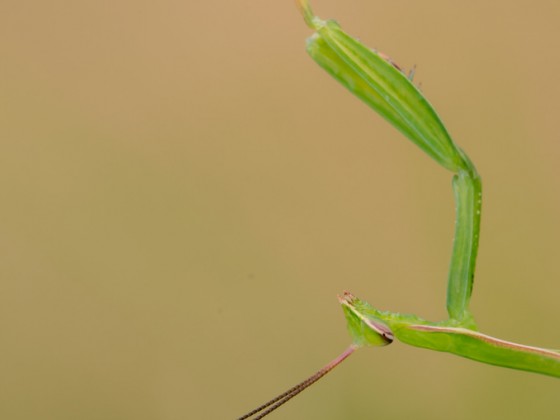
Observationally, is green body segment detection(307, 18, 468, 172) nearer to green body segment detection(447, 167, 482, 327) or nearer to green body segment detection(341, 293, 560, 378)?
green body segment detection(447, 167, 482, 327)

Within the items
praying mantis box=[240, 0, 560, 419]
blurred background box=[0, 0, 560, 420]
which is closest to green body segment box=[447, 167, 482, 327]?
praying mantis box=[240, 0, 560, 419]

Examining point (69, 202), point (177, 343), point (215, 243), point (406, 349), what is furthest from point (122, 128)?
point (406, 349)

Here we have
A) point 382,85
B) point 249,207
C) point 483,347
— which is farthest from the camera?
point 249,207

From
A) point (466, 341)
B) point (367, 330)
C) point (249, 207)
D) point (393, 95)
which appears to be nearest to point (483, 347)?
point (466, 341)

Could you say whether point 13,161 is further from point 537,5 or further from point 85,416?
point 537,5

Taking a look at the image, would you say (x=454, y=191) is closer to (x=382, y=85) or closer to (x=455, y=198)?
(x=455, y=198)

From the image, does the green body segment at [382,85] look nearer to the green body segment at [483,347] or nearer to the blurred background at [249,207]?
the green body segment at [483,347]

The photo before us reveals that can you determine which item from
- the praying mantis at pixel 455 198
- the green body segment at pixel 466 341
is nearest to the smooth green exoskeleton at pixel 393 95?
the praying mantis at pixel 455 198
